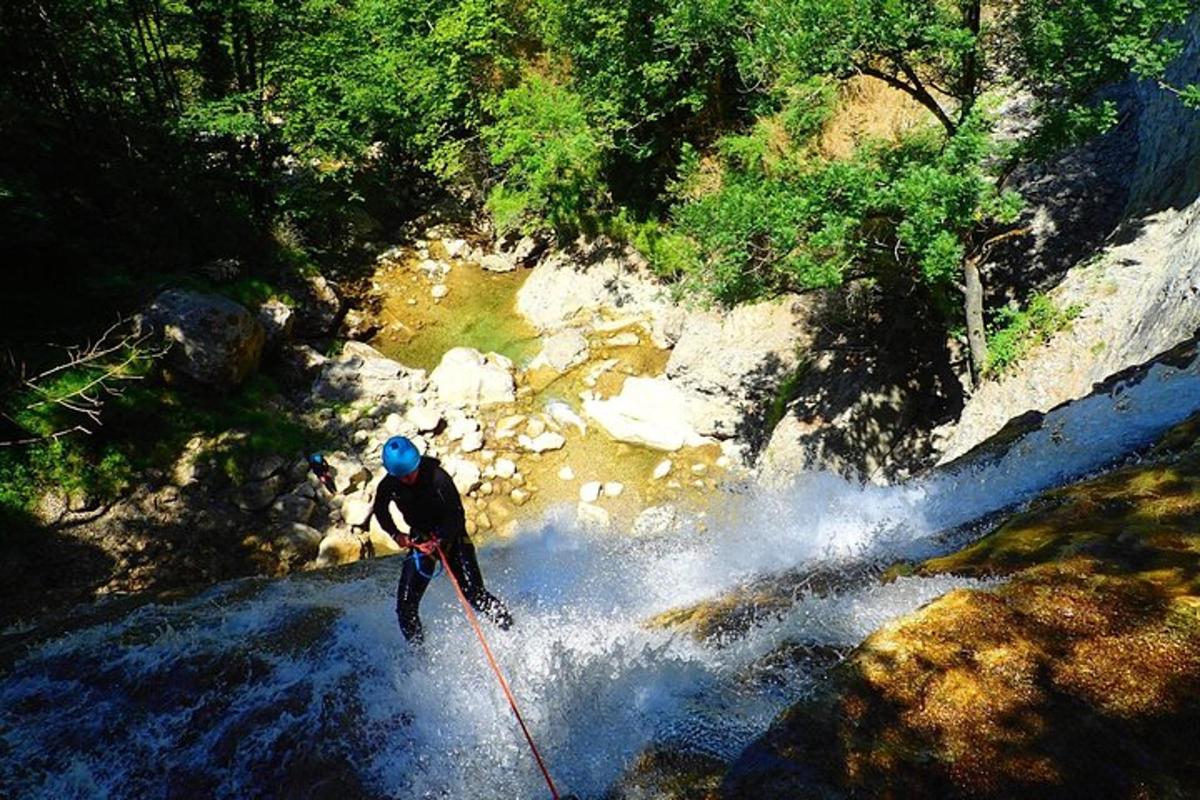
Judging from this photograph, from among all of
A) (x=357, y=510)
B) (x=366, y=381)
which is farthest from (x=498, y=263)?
(x=357, y=510)

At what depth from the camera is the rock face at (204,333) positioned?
10812 millimetres

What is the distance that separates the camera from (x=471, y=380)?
13.2m

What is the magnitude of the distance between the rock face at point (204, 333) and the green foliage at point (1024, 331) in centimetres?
1206

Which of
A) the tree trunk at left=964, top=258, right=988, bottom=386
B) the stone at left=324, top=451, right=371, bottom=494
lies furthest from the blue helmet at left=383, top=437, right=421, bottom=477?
the tree trunk at left=964, top=258, right=988, bottom=386

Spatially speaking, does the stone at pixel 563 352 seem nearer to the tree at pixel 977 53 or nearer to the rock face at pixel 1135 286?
the tree at pixel 977 53

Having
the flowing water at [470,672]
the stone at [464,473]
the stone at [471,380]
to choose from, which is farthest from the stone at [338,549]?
the stone at [471,380]

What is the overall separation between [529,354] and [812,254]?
25.8 ft

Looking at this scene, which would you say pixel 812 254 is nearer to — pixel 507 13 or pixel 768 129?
pixel 768 129

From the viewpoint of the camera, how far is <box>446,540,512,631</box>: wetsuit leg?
6113 millimetres

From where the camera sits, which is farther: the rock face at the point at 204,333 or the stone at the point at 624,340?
the stone at the point at 624,340

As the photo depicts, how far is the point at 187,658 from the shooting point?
6.23 m

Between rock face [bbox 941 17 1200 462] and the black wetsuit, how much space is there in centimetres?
646

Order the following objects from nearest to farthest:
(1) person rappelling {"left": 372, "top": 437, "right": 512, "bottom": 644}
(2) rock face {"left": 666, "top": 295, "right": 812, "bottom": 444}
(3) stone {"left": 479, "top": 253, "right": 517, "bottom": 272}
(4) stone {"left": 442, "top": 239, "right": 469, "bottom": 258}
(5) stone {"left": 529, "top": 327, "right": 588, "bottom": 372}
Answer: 1. (1) person rappelling {"left": 372, "top": 437, "right": 512, "bottom": 644}
2. (2) rock face {"left": 666, "top": 295, "right": 812, "bottom": 444}
3. (5) stone {"left": 529, "top": 327, "right": 588, "bottom": 372}
4. (3) stone {"left": 479, "top": 253, "right": 517, "bottom": 272}
5. (4) stone {"left": 442, "top": 239, "right": 469, "bottom": 258}

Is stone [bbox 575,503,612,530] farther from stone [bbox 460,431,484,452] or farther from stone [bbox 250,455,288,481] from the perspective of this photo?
stone [bbox 250,455,288,481]
